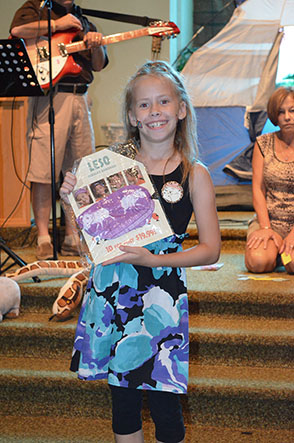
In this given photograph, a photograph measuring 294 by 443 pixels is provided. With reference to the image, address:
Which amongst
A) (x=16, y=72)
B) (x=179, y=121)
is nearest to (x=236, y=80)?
(x=16, y=72)

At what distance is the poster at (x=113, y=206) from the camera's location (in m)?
1.60

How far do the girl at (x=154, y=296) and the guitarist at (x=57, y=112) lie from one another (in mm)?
2254

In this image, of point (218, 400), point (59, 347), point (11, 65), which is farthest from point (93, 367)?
point (11, 65)

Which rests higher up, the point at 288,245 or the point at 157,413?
the point at 157,413

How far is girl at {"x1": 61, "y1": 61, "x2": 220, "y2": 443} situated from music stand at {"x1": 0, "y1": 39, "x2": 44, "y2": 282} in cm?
152

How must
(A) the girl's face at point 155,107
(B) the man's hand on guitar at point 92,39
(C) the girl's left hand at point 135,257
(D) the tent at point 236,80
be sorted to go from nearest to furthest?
(C) the girl's left hand at point 135,257
(A) the girl's face at point 155,107
(B) the man's hand on guitar at point 92,39
(D) the tent at point 236,80

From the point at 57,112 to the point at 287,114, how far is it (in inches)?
55.8

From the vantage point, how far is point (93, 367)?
1.67 meters

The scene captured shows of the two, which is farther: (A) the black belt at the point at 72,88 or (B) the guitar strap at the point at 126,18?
(B) the guitar strap at the point at 126,18

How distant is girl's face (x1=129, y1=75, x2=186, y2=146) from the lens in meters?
1.68

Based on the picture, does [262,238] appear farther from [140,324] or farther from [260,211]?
[140,324]

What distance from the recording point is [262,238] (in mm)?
3631

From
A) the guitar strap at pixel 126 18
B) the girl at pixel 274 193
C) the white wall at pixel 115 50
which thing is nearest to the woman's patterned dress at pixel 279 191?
the girl at pixel 274 193

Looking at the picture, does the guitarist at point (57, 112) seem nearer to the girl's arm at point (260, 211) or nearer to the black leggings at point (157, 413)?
the girl's arm at point (260, 211)
